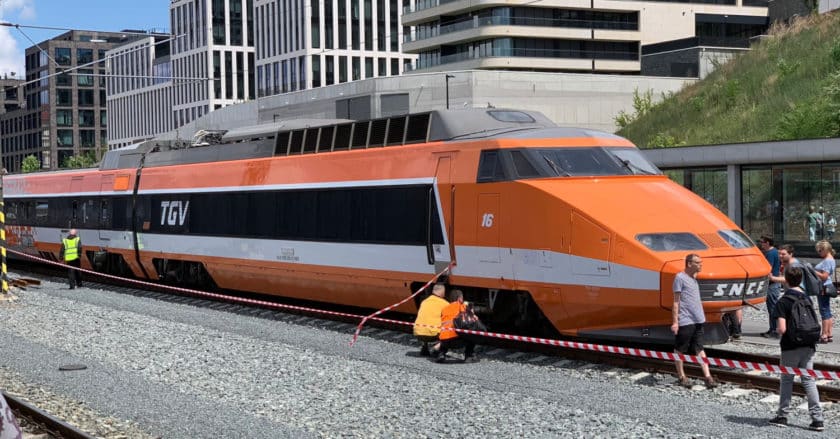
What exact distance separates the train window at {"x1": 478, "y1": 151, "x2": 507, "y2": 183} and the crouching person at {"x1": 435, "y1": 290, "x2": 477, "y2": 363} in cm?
181

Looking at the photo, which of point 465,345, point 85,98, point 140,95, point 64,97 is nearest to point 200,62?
point 140,95

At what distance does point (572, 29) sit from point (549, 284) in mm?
67947

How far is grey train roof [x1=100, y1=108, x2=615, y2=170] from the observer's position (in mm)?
16766

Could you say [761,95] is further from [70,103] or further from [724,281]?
[70,103]

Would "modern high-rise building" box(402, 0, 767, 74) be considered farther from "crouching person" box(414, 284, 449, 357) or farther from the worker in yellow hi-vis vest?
"crouching person" box(414, 284, 449, 357)

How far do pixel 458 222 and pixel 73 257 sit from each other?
15.5 m

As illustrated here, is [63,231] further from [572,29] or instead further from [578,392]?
[572,29]

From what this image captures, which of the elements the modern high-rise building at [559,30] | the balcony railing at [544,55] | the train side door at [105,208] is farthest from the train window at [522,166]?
the balcony railing at [544,55]

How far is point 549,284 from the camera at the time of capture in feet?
47.2

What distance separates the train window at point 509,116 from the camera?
1727cm

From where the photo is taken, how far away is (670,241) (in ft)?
44.4

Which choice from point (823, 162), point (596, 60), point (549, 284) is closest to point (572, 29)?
point (596, 60)

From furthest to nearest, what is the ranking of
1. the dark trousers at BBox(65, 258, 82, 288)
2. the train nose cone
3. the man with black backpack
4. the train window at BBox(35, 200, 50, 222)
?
the train window at BBox(35, 200, 50, 222), the dark trousers at BBox(65, 258, 82, 288), the train nose cone, the man with black backpack

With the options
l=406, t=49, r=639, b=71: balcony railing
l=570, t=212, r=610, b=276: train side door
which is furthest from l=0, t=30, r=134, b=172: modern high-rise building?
l=570, t=212, r=610, b=276: train side door
